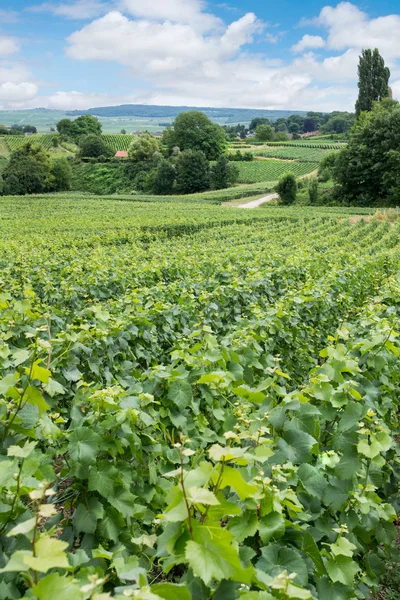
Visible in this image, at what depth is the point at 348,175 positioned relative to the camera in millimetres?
51406

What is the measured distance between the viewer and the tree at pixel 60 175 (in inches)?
2904

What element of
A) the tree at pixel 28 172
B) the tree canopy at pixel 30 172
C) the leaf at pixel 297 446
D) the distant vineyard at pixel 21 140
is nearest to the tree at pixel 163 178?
the tree canopy at pixel 30 172

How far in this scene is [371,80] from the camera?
216 feet

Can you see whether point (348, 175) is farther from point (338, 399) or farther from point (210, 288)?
point (338, 399)

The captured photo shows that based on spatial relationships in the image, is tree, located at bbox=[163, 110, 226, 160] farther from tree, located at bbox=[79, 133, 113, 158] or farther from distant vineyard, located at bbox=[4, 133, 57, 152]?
distant vineyard, located at bbox=[4, 133, 57, 152]

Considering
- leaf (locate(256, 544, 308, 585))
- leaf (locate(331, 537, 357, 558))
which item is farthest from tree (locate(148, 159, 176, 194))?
leaf (locate(256, 544, 308, 585))

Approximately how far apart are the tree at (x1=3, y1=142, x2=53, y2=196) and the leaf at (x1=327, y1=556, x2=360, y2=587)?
7354cm

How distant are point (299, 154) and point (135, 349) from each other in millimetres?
97571

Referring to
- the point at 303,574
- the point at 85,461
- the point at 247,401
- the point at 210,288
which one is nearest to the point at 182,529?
the point at 303,574

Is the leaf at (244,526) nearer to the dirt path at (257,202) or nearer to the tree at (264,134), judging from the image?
the dirt path at (257,202)

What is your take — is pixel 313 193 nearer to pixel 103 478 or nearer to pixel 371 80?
pixel 371 80

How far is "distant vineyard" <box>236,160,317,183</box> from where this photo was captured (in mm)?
80188

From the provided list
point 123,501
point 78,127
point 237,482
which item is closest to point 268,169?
point 78,127

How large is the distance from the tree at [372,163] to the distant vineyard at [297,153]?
120 feet
